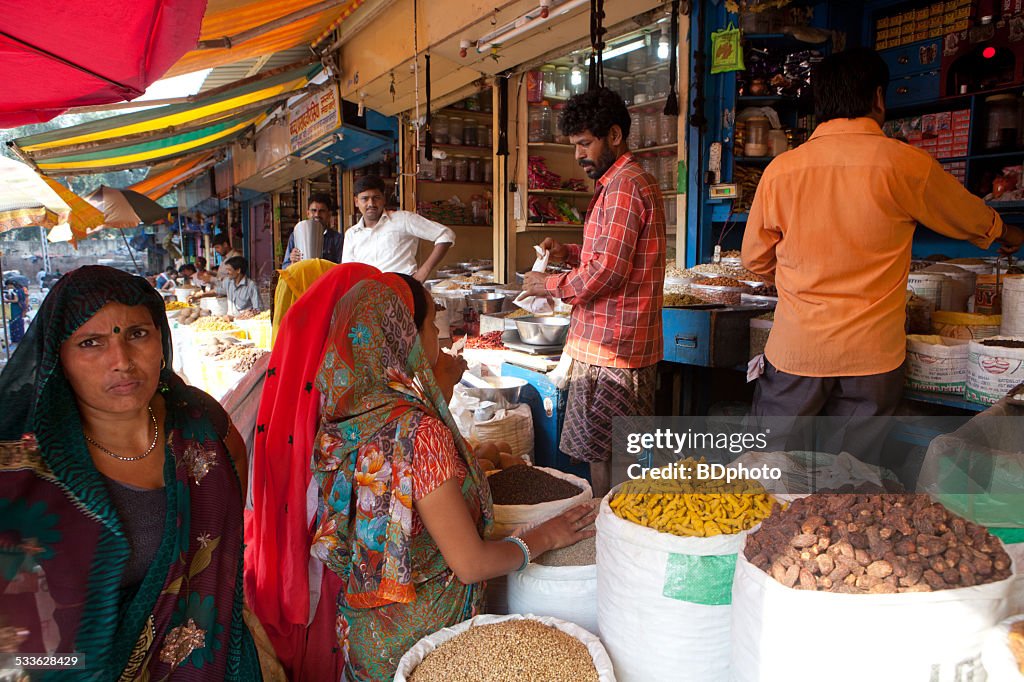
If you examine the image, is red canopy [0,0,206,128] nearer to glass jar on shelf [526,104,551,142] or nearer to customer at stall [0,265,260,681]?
customer at stall [0,265,260,681]

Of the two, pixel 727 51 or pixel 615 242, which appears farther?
pixel 727 51

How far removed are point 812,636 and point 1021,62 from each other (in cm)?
429

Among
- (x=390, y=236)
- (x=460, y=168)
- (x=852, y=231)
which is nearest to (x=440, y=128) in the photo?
(x=460, y=168)

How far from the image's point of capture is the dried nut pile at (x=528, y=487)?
6.13ft

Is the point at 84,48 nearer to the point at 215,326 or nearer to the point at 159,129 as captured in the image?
the point at 215,326

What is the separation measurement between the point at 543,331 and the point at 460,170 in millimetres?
3583

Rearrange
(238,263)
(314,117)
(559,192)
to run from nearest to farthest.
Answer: (559,192) < (238,263) < (314,117)

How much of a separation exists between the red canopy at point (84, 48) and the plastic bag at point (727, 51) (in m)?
2.94

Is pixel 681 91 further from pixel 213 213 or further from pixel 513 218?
pixel 213 213

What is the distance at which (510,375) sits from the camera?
3.44m

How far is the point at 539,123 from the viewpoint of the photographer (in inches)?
208

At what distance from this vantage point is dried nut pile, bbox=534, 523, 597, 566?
159cm
